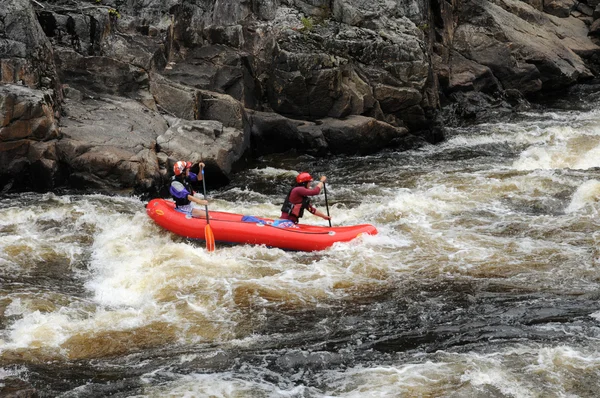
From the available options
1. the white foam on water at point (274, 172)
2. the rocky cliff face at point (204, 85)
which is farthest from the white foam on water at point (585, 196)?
the white foam on water at point (274, 172)

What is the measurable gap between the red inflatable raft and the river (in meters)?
0.16

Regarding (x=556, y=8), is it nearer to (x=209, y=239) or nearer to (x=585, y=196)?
(x=585, y=196)

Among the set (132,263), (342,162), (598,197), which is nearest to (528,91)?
(342,162)

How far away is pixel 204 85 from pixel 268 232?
6692 millimetres

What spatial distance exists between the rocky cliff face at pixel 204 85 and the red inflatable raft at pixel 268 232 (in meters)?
2.45

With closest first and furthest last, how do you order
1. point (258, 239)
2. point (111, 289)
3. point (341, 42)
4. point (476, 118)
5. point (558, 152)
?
point (111, 289), point (258, 239), point (558, 152), point (341, 42), point (476, 118)

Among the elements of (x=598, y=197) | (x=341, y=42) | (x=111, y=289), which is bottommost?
(x=111, y=289)

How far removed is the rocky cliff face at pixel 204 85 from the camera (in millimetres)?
11547

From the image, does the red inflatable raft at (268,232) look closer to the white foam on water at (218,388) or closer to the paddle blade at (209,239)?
the paddle blade at (209,239)

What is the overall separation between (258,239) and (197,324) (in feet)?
8.01

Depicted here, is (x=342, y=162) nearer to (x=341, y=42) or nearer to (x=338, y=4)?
(x=341, y=42)

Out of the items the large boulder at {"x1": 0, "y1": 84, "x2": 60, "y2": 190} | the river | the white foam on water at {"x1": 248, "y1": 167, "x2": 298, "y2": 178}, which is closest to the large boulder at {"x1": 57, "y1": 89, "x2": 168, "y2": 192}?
the large boulder at {"x1": 0, "y1": 84, "x2": 60, "y2": 190}

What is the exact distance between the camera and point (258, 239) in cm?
930

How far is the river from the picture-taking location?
6.00 meters
